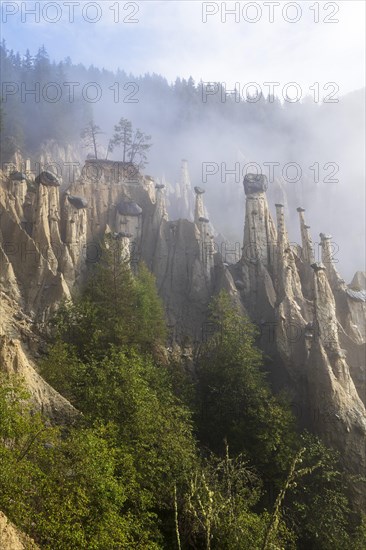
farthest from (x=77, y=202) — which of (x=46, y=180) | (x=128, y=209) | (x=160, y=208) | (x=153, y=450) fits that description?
(x=153, y=450)

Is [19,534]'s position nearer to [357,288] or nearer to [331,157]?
[357,288]

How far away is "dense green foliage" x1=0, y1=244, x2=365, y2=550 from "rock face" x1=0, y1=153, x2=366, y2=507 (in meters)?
2.67

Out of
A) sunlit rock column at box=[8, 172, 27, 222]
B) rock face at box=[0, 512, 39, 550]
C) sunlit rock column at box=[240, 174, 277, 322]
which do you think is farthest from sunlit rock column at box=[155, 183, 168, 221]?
rock face at box=[0, 512, 39, 550]

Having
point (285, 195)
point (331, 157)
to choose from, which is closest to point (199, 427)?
point (285, 195)

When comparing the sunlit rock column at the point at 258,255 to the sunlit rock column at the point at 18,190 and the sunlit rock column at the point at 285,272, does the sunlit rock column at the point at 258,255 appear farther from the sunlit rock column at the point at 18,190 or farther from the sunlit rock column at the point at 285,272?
the sunlit rock column at the point at 18,190

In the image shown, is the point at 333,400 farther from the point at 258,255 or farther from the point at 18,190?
the point at 18,190

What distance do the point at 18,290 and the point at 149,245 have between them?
568 inches

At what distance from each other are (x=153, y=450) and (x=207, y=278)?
71.9 feet

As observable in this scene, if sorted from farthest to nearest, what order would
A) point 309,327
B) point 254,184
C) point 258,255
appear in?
point 254,184 → point 258,255 → point 309,327

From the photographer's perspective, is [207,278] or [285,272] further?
[207,278]

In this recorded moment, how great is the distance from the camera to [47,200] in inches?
1405

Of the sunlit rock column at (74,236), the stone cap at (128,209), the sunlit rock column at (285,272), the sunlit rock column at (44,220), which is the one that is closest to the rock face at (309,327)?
the sunlit rock column at (285,272)

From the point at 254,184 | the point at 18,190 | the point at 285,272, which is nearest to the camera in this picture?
the point at 285,272

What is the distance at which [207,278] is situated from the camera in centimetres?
3731
